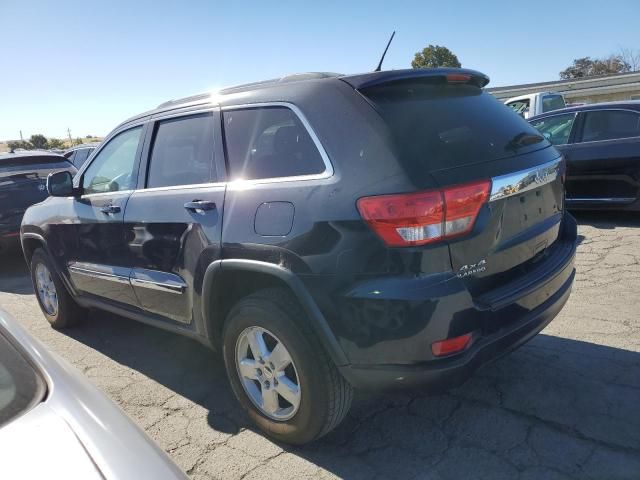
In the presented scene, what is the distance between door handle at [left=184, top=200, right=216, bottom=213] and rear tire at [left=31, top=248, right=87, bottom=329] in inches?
86.2

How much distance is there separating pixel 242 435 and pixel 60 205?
264 centimetres

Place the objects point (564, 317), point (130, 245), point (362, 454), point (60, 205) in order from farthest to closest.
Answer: point (60, 205)
point (564, 317)
point (130, 245)
point (362, 454)

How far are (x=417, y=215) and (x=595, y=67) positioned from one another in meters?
69.7

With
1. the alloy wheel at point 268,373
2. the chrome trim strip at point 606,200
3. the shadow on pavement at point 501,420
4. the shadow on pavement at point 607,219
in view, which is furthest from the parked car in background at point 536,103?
the alloy wheel at point 268,373

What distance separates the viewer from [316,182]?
236 cm

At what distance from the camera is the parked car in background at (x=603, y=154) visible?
626 centimetres

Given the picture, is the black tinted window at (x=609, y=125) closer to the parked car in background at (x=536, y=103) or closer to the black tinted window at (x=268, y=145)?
the parked car in background at (x=536, y=103)

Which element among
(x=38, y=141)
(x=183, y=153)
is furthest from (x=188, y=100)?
(x=38, y=141)

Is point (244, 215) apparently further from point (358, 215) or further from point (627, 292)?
point (627, 292)

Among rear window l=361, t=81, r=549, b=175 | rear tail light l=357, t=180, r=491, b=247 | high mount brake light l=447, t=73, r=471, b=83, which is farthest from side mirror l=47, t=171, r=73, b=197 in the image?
high mount brake light l=447, t=73, r=471, b=83

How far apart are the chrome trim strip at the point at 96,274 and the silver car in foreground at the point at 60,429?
1.92m

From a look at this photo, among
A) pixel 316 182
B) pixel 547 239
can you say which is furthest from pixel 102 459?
pixel 547 239

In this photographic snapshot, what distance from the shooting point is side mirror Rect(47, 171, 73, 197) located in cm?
403

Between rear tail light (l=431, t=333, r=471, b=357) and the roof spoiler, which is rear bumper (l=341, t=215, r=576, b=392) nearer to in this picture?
rear tail light (l=431, t=333, r=471, b=357)
